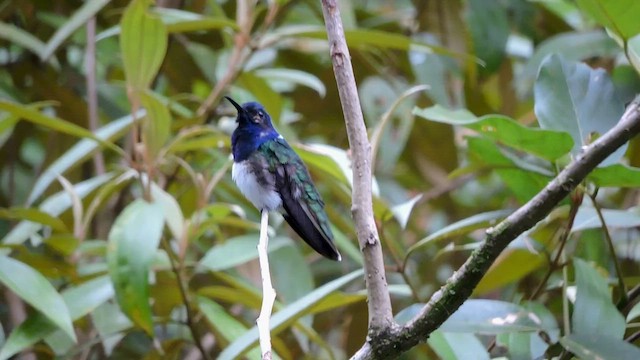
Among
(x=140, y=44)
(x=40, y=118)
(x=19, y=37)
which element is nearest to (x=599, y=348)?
(x=140, y=44)

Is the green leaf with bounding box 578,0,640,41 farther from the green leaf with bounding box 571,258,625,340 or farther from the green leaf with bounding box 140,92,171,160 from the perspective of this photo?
the green leaf with bounding box 140,92,171,160

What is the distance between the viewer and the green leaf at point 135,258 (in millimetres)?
1827

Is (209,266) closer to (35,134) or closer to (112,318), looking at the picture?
(112,318)

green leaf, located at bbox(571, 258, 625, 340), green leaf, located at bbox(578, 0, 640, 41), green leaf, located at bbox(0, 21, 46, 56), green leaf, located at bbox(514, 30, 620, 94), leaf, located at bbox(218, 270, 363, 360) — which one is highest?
green leaf, located at bbox(578, 0, 640, 41)

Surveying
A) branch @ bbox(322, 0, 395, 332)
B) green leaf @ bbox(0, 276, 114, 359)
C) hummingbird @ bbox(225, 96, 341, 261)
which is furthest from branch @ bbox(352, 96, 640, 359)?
green leaf @ bbox(0, 276, 114, 359)

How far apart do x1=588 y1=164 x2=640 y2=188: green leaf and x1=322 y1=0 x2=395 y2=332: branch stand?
0.50 meters

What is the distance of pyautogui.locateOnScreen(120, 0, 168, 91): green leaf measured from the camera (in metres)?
2.09

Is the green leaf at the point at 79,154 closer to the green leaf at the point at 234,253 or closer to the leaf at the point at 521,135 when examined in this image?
the green leaf at the point at 234,253

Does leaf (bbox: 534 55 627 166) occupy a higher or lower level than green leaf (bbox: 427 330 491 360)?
higher

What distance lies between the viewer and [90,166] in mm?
2912

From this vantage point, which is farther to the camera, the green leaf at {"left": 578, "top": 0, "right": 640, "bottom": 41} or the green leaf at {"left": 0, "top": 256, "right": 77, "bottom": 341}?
the green leaf at {"left": 0, "top": 256, "right": 77, "bottom": 341}

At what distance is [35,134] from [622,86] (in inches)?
69.8

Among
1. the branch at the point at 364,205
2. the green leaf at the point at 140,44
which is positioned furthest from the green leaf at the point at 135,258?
the branch at the point at 364,205

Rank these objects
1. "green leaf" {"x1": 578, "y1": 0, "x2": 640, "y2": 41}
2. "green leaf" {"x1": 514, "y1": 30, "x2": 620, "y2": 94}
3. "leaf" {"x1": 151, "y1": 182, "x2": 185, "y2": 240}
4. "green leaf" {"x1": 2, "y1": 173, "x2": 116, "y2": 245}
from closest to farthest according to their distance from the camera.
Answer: "green leaf" {"x1": 578, "y1": 0, "x2": 640, "y2": 41}
"leaf" {"x1": 151, "y1": 182, "x2": 185, "y2": 240}
"green leaf" {"x1": 2, "y1": 173, "x2": 116, "y2": 245}
"green leaf" {"x1": 514, "y1": 30, "x2": 620, "y2": 94}
